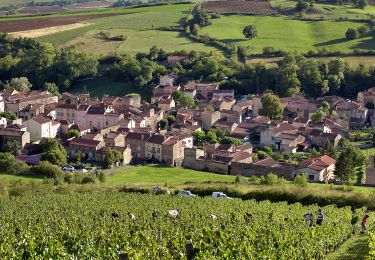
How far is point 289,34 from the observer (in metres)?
98.2

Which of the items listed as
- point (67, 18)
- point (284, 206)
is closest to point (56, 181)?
point (284, 206)

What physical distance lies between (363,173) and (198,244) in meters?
34.4

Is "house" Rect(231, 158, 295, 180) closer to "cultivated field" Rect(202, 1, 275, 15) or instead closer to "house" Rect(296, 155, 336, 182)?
"house" Rect(296, 155, 336, 182)

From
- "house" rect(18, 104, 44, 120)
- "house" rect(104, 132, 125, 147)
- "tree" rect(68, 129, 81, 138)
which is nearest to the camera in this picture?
"house" rect(104, 132, 125, 147)

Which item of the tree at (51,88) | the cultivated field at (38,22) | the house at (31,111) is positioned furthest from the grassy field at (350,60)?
the cultivated field at (38,22)

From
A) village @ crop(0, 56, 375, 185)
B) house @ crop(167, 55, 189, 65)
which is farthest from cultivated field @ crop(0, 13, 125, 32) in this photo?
village @ crop(0, 56, 375, 185)

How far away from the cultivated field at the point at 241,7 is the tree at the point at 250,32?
14.0 meters

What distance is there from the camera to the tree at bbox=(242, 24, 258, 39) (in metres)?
96.6

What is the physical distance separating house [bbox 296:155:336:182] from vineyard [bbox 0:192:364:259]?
17990 mm

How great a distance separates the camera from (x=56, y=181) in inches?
1580

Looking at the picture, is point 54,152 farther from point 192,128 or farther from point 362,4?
point 362,4

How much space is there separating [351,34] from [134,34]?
34.4 meters

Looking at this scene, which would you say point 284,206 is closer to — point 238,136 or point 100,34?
point 238,136

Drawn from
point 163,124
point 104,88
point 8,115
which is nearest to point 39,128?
point 8,115
